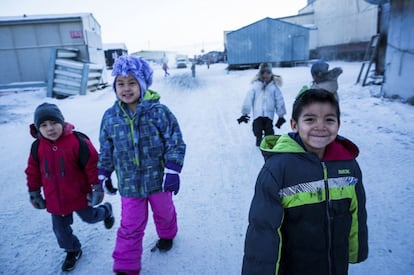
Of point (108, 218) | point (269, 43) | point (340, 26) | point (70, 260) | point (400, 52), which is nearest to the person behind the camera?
point (70, 260)

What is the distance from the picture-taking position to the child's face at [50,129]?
2235 millimetres

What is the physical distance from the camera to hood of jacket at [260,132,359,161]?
4.90 feet

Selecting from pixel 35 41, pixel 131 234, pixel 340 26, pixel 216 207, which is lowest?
pixel 216 207

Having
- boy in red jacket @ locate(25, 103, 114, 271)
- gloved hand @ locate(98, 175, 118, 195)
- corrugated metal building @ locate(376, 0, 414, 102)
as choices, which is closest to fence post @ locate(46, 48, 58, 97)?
boy in red jacket @ locate(25, 103, 114, 271)

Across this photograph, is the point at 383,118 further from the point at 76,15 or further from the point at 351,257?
the point at 76,15

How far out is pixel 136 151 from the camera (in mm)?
2197

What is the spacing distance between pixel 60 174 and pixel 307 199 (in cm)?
188

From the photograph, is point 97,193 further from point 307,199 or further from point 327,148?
point 327,148

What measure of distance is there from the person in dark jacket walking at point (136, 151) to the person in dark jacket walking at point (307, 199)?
2.95 ft

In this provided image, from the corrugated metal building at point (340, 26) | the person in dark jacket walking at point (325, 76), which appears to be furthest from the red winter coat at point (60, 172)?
the corrugated metal building at point (340, 26)

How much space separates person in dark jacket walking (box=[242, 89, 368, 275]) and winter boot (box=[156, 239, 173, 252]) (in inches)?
50.3

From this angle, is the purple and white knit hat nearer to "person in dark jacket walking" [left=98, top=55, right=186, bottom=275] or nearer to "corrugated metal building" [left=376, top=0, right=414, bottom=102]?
"person in dark jacket walking" [left=98, top=55, right=186, bottom=275]

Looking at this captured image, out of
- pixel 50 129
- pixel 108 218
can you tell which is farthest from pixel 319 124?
pixel 108 218

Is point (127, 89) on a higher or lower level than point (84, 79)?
higher
